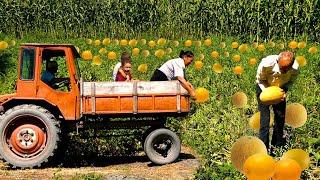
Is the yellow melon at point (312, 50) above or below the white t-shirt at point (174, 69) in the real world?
above

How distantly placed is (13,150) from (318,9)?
47.9 feet

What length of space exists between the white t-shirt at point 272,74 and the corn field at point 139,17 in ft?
44.8

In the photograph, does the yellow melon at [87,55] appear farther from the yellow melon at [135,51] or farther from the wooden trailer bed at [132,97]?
the wooden trailer bed at [132,97]

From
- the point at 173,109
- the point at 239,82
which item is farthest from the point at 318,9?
the point at 173,109

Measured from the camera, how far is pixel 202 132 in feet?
33.5

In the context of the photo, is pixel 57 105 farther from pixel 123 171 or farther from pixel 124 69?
pixel 124 69

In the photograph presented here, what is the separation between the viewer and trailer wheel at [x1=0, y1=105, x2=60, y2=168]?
8.51 meters

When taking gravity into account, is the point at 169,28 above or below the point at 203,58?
above

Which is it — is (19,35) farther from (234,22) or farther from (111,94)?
(111,94)

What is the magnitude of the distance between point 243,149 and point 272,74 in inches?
63.4

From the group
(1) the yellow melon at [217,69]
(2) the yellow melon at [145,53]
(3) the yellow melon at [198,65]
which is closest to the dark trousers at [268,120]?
(1) the yellow melon at [217,69]

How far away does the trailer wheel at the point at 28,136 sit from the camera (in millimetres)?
8508

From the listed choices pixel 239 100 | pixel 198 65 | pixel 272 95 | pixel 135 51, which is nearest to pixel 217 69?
pixel 198 65

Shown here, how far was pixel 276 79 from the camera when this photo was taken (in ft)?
24.9
